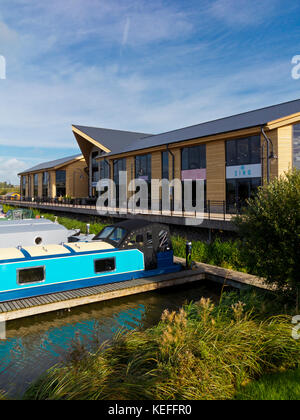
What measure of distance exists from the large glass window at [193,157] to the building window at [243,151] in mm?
2403

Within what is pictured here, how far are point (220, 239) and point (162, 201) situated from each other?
11.7 meters

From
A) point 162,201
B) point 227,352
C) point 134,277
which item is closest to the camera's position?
point 227,352

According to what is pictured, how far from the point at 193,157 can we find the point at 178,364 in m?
21.7

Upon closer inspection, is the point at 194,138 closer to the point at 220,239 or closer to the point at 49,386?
the point at 220,239

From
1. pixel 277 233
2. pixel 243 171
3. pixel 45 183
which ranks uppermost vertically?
pixel 45 183

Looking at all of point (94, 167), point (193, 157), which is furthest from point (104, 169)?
point (193, 157)


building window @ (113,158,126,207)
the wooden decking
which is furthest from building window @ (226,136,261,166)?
building window @ (113,158,126,207)

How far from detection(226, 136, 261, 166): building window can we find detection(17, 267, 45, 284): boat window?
52.0 ft

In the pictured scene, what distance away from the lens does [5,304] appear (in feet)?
29.9

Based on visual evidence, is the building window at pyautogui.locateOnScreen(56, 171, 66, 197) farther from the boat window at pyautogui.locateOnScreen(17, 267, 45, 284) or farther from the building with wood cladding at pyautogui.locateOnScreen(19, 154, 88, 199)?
the boat window at pyautogui.locateOnScreen(17, 267, 45, 284)

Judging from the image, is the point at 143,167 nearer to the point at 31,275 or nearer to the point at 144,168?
the point at 144,168

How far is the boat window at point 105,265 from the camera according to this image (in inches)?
433

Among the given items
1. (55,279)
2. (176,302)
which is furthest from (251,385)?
(55,279)

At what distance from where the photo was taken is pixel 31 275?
9.81 m
